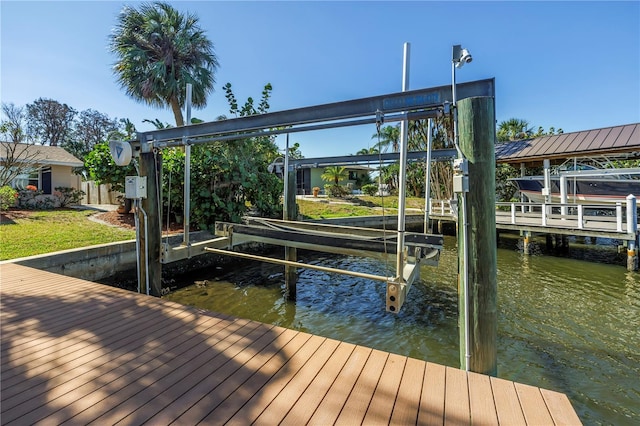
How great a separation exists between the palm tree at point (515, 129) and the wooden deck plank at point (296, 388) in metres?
28.3

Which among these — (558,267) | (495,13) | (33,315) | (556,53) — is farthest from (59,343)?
(558,267)

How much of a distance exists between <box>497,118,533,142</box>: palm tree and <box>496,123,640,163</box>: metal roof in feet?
48.9

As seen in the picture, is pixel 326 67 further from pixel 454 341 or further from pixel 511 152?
pixel 511 152

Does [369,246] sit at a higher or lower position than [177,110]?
lower

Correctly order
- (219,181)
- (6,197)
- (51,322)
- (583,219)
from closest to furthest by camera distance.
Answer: (51,322)
(583,219)
(219,181)
(6,197)

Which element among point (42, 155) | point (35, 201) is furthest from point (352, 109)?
point (42, 155)

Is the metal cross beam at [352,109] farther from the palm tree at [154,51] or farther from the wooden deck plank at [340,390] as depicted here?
the palm tree at [154,51]

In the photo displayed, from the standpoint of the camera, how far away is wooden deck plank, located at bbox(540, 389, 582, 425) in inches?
67.5

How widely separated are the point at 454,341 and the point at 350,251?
2.24m

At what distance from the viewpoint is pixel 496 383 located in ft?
6.91

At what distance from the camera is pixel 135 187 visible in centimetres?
461

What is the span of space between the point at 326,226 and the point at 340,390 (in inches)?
158

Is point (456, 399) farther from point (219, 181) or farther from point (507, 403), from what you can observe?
point (219, 181)

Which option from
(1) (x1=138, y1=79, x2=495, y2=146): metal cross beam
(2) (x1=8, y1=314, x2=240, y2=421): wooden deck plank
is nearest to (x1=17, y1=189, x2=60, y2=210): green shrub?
(1) (x1=138, y1=79, x2=495, y2=146): metal cross beam
